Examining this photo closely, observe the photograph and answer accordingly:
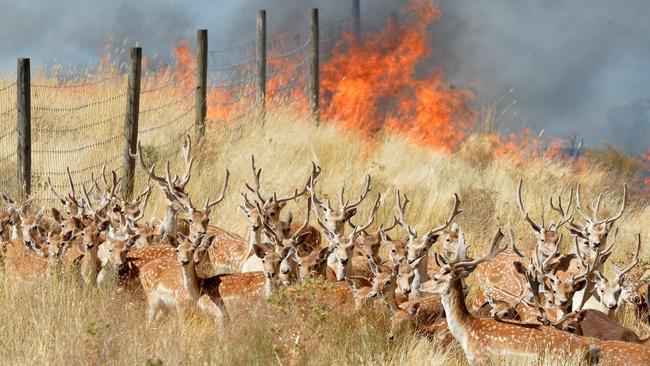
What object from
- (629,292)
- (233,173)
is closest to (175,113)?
(233,173)

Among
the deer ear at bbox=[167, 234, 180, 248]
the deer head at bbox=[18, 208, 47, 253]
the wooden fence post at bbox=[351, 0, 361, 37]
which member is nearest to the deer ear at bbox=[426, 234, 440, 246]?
the deer ear at bbox=[167, 234, 180, 248]

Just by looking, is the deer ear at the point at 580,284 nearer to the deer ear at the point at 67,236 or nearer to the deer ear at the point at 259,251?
the deer ear at the point at 259,251

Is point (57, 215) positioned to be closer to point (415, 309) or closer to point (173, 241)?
point (173, 241)

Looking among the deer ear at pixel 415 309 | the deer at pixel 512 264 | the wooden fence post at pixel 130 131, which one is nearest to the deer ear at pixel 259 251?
the deer ear at pixel 415 309

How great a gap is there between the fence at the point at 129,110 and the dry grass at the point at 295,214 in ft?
0.35

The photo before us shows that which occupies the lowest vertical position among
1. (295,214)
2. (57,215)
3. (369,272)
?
(295,214)

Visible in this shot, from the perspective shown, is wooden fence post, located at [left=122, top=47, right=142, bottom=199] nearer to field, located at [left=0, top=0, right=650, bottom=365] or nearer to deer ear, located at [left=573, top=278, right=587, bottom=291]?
field, located at [left=0, top=0, right=650, bottom=365]

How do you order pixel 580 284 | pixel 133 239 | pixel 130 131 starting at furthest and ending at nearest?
pixel 130 131 < pixel 133 239 < pixel 580 284

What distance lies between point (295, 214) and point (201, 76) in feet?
10.9

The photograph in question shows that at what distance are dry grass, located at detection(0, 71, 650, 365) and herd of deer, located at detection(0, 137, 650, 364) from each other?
0.20m

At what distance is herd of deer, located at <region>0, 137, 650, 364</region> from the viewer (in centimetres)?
841

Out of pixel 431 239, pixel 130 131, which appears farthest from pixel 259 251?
pixel 130 131

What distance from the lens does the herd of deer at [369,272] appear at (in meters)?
8.41

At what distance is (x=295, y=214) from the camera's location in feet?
44.4
